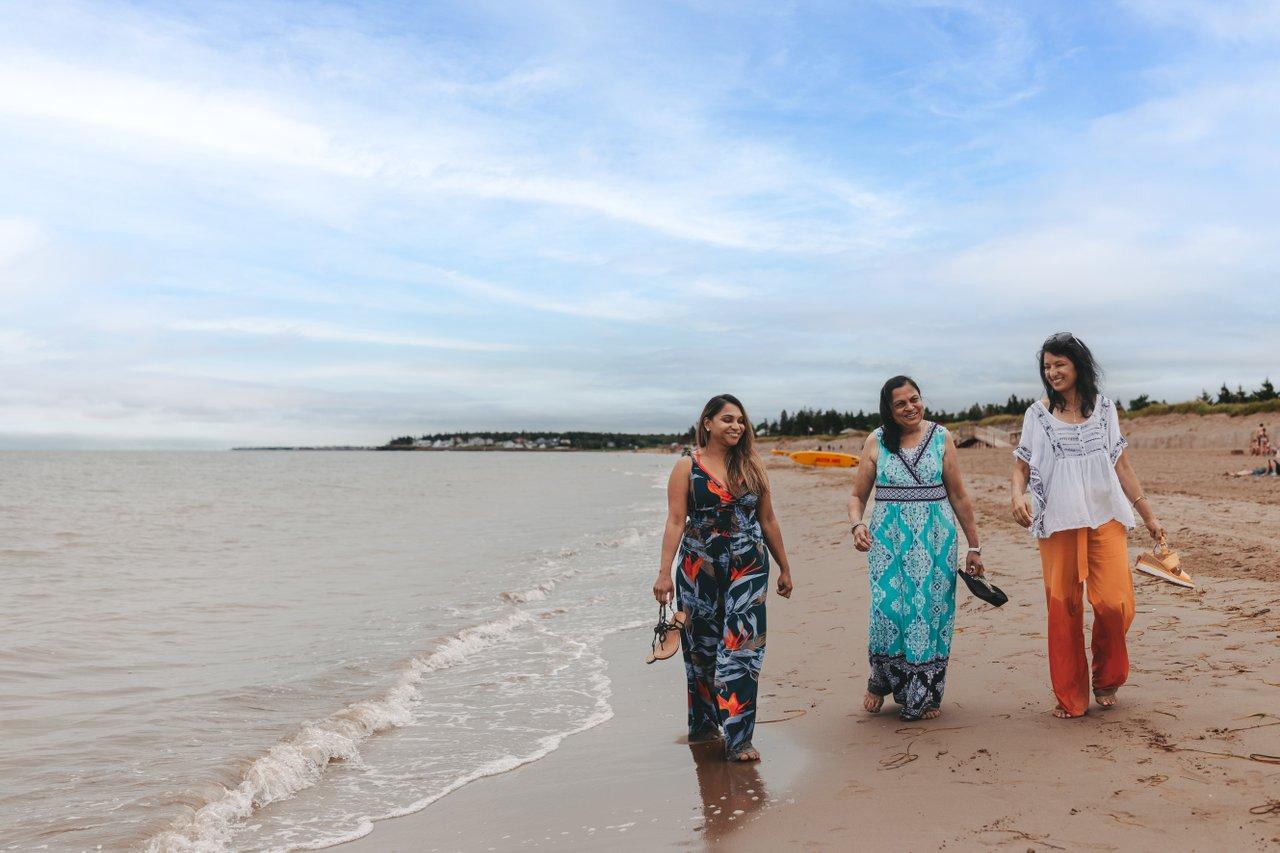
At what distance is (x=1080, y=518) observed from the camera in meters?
4.64

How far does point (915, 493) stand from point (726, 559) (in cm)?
113

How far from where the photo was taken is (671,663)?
781 centimetres

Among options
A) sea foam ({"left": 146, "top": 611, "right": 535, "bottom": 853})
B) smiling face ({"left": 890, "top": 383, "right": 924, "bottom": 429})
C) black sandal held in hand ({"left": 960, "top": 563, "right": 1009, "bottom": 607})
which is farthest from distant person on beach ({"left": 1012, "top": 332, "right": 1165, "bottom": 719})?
sea foam ({"left": 146, "top": 611, "right": 535, "bottom": 853})

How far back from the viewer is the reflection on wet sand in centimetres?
391

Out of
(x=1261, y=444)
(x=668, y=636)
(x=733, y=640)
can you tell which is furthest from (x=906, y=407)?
(x=1261, y=444)

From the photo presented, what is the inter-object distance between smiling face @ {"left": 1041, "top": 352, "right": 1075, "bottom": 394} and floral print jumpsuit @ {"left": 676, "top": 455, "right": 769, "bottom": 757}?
1.72 meters

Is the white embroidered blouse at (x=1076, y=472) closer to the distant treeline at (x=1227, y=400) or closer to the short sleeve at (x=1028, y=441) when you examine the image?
the short sleeve at (x=1028, y=441)

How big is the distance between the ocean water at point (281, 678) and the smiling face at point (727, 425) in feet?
7.44

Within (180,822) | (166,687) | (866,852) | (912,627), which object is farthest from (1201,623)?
(166,687)

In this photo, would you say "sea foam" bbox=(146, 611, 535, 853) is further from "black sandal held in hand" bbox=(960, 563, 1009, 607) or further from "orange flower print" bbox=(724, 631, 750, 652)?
"black sandal held in hand" bbox=(960, 563, 1009, 607)

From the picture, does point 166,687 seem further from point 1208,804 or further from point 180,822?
point 1208,804

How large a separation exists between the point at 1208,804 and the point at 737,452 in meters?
2.57

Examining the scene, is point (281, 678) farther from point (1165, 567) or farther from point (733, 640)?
point (1165, 567)

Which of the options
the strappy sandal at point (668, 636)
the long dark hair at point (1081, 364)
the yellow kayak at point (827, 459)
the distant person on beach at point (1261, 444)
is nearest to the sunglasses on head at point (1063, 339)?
the long dark hair at point (1081, 364)
